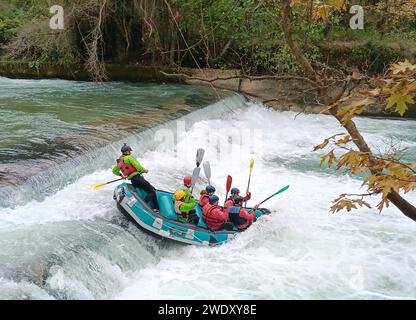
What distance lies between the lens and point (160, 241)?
5730 mm

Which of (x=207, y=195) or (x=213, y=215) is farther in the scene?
(x=207, y=195)

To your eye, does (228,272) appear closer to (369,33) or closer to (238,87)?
(238,87)

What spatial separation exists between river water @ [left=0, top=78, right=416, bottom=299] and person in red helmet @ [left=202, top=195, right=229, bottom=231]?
0.98 feet

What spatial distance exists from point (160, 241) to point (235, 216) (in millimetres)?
1000

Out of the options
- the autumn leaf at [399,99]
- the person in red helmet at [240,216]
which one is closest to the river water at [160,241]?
the person in red helmet at [240,216]

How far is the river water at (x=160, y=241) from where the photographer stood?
190 inches

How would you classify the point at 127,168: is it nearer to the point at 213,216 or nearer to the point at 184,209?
the point at 184,209

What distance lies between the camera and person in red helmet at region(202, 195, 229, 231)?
587 centimetres

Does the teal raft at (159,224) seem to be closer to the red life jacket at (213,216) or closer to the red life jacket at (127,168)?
the red life jacket at (213,216)

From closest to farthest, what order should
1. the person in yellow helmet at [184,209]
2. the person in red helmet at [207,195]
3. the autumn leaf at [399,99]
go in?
the autumn leaf at [399,99]
the person in yellow helmet at [184,209]
the person in red helmet at [207,195]

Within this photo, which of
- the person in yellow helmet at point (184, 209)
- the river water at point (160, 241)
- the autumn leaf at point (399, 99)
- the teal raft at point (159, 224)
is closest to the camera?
the autumn leaf at point (399, 99)

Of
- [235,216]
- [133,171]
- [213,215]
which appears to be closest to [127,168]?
[133,171]

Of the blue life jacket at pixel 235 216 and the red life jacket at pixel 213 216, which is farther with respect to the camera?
the blue life jacket at pixel 235 216

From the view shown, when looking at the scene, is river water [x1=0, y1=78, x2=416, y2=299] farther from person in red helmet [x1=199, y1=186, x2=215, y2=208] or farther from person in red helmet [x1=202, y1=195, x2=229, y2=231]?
person in red helmet [x1=199, y1=186, x2=215, y2=208]
